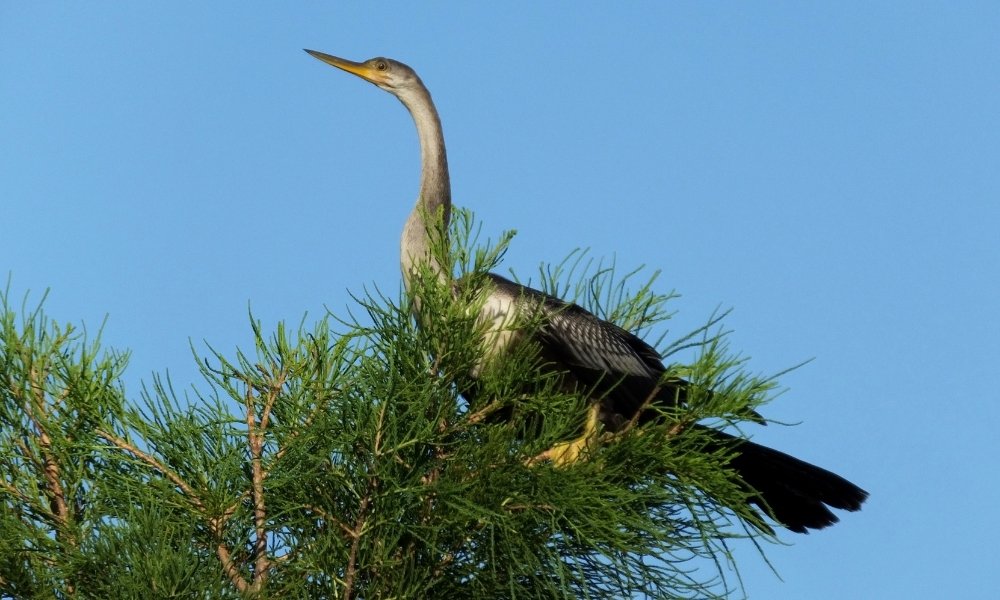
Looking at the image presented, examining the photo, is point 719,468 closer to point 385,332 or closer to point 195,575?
point 385,332

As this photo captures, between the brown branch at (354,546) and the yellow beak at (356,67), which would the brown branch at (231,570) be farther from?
the yellow beak at (356,67)

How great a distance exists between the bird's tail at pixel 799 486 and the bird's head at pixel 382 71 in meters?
3.04

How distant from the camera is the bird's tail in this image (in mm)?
5086

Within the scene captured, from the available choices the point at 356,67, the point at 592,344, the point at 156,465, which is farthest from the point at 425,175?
the point at 156,465

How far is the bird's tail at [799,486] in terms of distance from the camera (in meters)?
5.09

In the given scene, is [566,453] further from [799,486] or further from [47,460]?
[47,460]

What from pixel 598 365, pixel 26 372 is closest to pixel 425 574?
pixel 26 372

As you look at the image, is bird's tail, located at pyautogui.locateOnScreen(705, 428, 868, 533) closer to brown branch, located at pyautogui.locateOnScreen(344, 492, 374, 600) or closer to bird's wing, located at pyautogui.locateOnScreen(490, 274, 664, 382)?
bird's wing, located at pyautogui.locateOnScreen(490, 274, 664, 382)

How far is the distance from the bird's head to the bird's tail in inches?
120

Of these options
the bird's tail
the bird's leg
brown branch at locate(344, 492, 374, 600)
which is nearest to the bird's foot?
the bird's leg

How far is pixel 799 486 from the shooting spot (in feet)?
16.8

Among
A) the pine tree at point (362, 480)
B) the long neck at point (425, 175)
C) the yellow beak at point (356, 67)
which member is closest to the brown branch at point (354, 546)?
the pine tree at point (362, 480)

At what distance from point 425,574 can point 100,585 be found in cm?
89

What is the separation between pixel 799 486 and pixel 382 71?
358 cm
